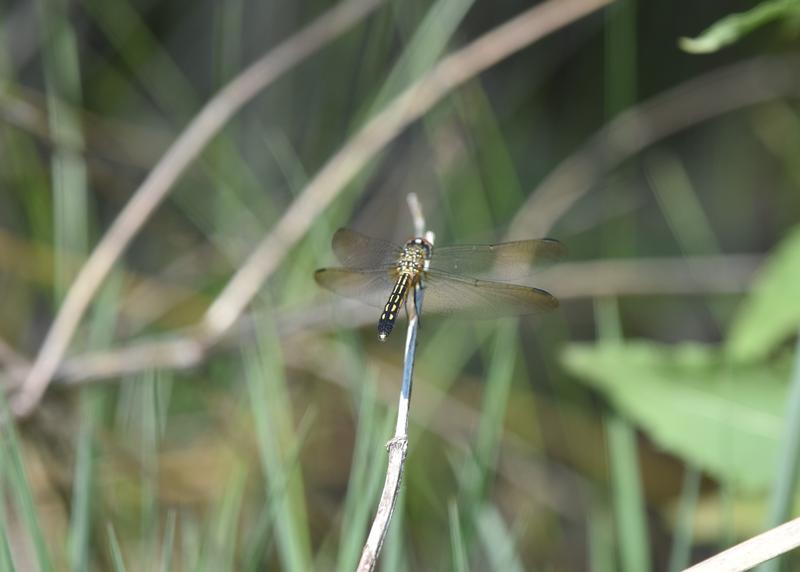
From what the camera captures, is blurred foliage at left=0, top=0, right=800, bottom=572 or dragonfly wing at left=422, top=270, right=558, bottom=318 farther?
blurred foliage at left=0, top=0, right=800, bottom=572

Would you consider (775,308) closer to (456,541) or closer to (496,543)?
(496,543)

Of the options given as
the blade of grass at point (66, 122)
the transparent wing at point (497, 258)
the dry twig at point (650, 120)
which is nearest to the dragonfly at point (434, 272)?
the transparent wing at point (497, 258)

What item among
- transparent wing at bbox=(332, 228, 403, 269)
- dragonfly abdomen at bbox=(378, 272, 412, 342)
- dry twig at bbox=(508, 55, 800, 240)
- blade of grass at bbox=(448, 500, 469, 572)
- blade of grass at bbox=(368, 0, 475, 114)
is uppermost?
dry twig at bbox=(508, 55, 800, 240)

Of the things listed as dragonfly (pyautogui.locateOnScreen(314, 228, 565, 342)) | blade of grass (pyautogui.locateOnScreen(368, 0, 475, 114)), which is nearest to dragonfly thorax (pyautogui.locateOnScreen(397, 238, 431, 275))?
dragonfly (pyautogui.locateOnScreen(314, 228, 565, 342))

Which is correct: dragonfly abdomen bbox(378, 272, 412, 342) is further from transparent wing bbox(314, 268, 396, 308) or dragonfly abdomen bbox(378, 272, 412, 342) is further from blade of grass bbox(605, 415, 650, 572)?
blade of grass bbox(605, 415, 650, 572)

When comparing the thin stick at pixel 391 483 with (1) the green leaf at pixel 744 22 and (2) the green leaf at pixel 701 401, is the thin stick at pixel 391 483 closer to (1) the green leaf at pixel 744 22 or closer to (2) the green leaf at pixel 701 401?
(1) the green leaf at pixel 744 22

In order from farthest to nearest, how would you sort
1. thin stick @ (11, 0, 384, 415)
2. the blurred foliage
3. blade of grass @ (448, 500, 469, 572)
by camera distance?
1. thin stick @ (11, 0, 384, 415)
2. the blurred foliage
3. blade of grass @ (448, 500, 469, 572)

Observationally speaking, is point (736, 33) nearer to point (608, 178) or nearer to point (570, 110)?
point (608, 178)
